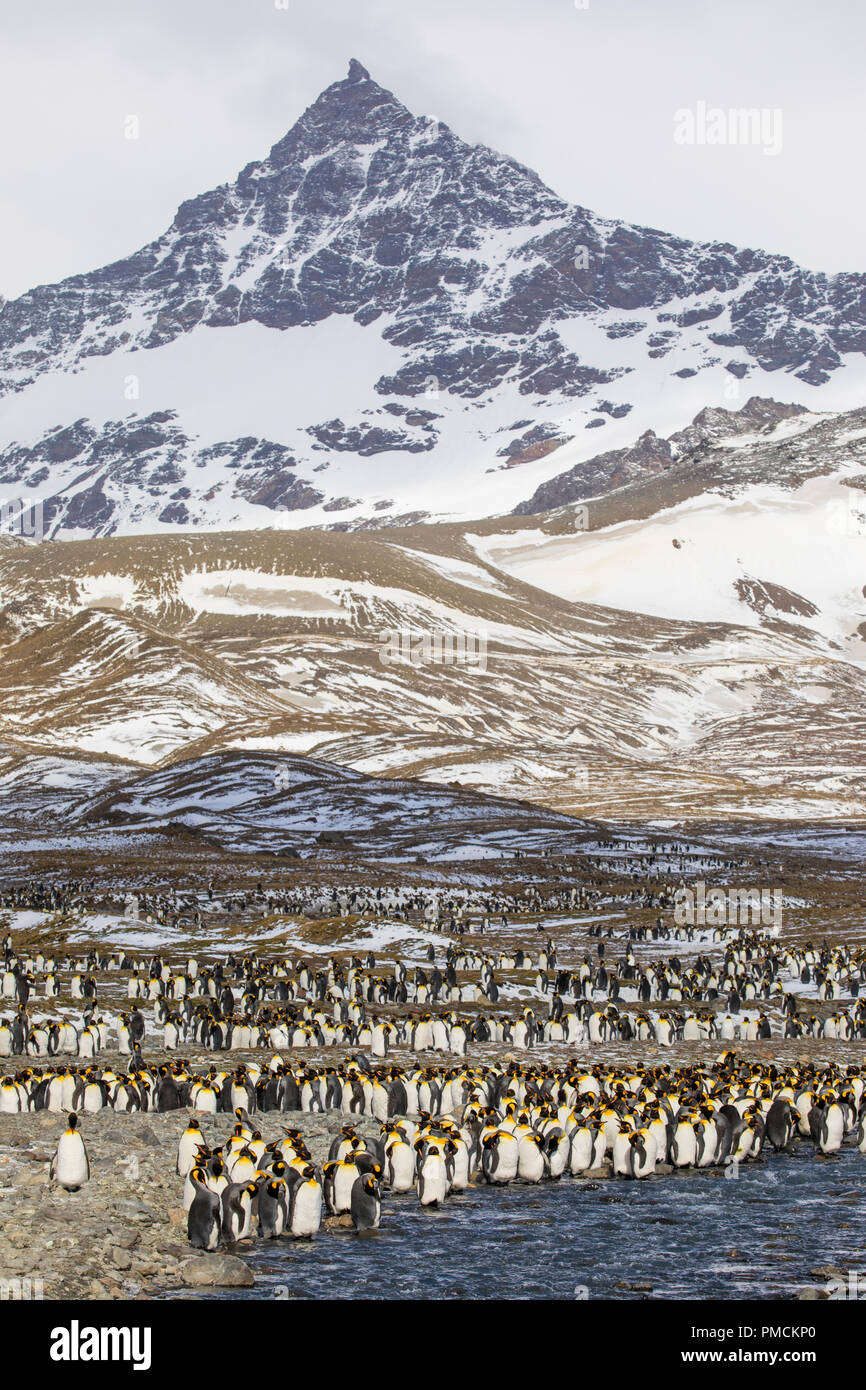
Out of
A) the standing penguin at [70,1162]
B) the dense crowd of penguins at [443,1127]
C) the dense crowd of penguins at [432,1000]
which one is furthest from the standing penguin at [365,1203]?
the dense crowd of penguins at [432,1000]

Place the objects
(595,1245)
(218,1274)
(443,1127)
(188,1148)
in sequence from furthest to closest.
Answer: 1. (443,1127)
2. (188,1148)
3. (595,1245)
4. (218,1274)

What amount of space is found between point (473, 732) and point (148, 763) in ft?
155

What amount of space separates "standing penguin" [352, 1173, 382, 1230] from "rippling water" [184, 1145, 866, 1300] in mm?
178

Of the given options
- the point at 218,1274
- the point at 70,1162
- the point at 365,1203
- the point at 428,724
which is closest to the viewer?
the point at 218,1274

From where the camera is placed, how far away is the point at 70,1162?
17.2 meters

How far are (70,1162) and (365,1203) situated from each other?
12.2 feet

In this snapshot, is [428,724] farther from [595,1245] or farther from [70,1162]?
[595,1245]

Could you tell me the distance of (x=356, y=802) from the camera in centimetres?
10181

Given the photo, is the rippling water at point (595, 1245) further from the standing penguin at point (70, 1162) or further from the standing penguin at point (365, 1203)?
the standing penguin at point (70, 1162)

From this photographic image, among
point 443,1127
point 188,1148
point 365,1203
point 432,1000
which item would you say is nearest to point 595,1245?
point 365,1203

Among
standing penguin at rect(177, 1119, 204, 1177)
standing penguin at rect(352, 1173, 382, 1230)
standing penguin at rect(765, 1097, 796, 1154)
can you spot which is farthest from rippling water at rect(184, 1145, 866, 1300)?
standing penguin at rect(177, 1119, 204, 1177)

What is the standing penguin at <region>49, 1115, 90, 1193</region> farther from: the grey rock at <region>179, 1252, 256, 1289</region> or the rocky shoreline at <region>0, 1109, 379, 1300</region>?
the grey rock at <region>179, 1252, 256, 1289</region>

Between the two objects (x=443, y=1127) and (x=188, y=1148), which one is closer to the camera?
(x=188, y=1148)
